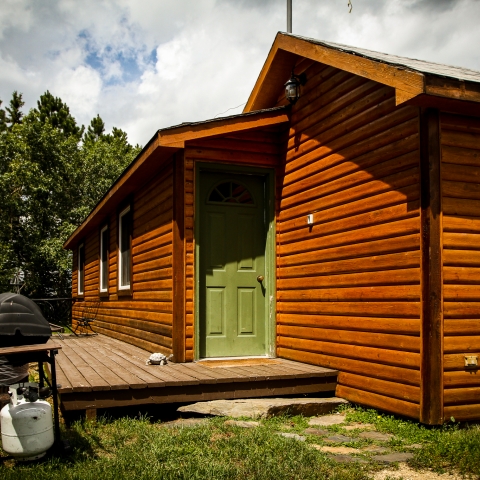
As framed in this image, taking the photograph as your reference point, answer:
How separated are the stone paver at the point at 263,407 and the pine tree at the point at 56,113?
25.6 meters

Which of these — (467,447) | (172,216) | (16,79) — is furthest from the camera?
(16,79)

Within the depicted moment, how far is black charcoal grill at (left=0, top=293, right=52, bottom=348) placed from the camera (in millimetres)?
3848

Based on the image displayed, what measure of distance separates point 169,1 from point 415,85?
6604mm

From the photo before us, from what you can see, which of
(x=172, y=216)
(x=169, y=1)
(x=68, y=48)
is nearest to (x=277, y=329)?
(x=172, y=216)

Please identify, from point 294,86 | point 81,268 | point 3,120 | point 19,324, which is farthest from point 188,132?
point 3,120

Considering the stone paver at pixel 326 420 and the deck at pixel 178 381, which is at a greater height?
the deck at pixel 178 381

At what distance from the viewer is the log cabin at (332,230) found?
4445mm

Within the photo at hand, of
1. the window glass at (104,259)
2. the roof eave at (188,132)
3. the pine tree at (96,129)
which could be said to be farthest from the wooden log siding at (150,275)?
the pine tree at (96,129)

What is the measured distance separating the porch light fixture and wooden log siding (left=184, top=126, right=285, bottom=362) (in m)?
0.49

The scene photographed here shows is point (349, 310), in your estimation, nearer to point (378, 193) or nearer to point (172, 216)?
point (378, 193)

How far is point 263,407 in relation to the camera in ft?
16.1

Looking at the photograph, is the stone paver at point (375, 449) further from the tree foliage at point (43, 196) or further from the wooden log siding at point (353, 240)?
the tree foliage at point (43, 196)

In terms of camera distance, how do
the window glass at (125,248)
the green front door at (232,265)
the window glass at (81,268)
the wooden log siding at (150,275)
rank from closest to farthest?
the green front door at (232,265)
the wooden log siding at (150,275)
the window glass at (125,248)
the window glass at (81,268)

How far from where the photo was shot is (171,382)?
16.3ft
